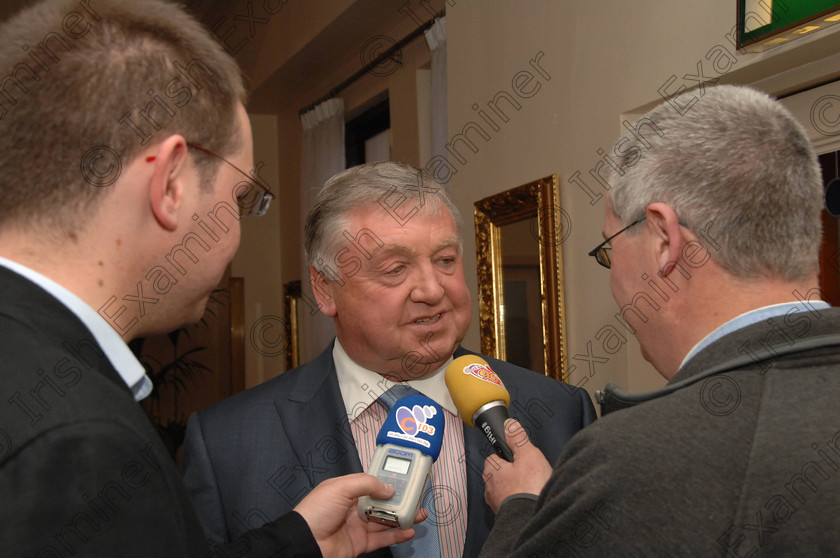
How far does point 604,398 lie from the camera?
1.28 meters

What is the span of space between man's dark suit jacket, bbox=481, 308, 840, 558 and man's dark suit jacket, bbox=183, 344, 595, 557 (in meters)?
0.71

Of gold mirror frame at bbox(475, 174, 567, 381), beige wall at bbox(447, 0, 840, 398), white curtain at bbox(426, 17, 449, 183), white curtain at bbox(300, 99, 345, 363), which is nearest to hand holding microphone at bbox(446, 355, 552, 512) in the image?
beige wall at bbox(447, 0, 840, 398)

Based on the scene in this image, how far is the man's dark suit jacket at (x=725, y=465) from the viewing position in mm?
947

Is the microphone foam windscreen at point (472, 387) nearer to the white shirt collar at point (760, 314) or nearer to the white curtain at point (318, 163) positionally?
the white shirt collar at point (760, 314)

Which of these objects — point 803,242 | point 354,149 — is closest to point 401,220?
point 803,242

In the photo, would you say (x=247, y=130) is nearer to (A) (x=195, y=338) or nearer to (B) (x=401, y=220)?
(B) (x=401, y=220)

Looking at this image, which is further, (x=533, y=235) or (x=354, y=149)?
(x=354, y=149)

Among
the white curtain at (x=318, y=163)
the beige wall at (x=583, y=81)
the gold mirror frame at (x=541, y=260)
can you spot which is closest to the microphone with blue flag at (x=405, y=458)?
the beige wall at (x=583, y=81)

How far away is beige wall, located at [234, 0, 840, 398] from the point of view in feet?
7.70

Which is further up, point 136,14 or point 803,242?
point 136,14

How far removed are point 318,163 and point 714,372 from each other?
5222 mm

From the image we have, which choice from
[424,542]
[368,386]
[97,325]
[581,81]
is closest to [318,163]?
[581,81]

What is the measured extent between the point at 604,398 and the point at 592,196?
67.8 inches

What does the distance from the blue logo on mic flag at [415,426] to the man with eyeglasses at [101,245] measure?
465 mm
